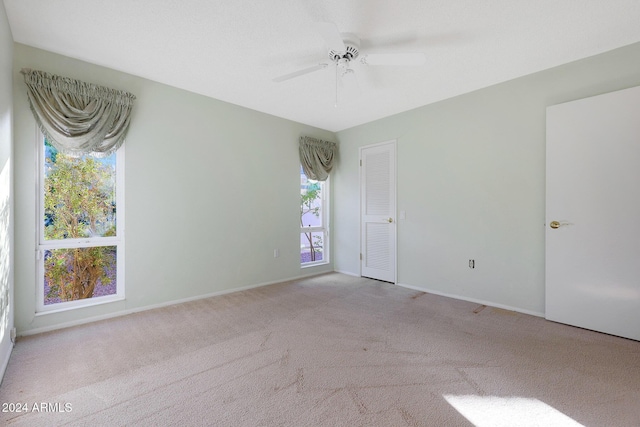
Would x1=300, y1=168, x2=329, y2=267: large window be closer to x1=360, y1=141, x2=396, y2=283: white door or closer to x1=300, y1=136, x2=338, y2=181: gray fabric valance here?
x1=300, y1=136, x2=338, y2=181: gray fabric valance

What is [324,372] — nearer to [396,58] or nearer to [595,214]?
[396,58]

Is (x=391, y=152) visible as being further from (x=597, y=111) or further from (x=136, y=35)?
(x=136, y=35)

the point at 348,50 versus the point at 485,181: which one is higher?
the point at 348,50

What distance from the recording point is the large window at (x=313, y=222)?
15.8ft

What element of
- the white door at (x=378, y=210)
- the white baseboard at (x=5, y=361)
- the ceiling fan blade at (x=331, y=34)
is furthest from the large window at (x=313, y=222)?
the white baseboard at (x=5, y=361)

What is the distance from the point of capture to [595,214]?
258cm

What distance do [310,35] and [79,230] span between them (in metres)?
2.85

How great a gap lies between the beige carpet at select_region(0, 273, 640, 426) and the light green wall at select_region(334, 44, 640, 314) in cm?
52

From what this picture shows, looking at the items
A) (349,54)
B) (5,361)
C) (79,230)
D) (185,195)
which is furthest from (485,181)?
(5,361)

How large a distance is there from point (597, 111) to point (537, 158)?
58 cm

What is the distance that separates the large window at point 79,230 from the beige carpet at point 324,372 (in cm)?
38

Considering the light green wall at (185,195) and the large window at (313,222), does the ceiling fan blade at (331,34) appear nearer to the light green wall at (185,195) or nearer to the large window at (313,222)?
the light green wall at (185,195)

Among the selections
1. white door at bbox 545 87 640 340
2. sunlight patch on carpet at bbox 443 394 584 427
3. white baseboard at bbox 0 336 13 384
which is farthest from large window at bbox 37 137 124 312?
white door at bbox 545 87 640 340

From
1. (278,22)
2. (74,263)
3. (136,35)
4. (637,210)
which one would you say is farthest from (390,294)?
(136,35)
